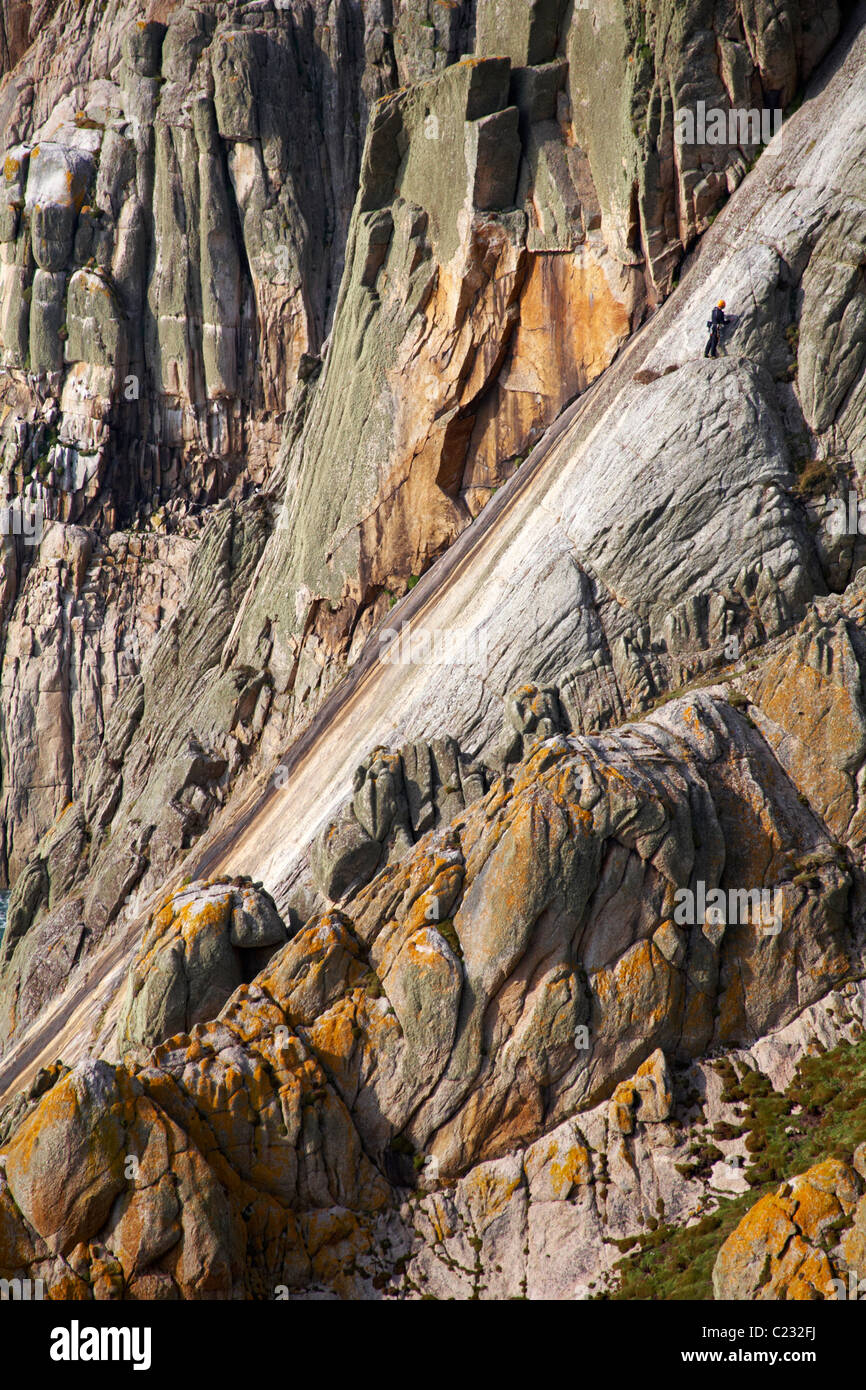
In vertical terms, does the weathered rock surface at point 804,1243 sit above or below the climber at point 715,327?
below

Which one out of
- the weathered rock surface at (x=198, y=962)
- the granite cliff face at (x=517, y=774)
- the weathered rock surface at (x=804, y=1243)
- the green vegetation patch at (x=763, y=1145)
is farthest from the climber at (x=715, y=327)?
the weathered rock surface at (x=804, y=1243)

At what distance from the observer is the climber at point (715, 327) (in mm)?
31689

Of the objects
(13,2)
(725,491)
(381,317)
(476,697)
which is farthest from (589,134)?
(13,2)

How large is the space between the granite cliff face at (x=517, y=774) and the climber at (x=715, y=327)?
26.2 inches

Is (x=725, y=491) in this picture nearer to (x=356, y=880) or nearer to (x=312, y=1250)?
(x=356, y=880)

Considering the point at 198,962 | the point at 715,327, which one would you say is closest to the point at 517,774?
the point at 198,962

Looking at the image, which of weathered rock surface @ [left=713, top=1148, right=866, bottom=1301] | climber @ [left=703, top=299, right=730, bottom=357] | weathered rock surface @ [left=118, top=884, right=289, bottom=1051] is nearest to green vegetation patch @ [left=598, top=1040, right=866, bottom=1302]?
weathered rock surface @ [left=713, top=1148, right=866, bottom=1301]

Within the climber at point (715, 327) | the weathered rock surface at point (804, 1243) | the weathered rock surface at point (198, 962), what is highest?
the climber at point (715, 327)

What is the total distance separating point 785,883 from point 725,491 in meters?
11.9

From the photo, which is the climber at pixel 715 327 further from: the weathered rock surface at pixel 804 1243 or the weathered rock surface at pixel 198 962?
the weathered rock surface at pixel 804 1243

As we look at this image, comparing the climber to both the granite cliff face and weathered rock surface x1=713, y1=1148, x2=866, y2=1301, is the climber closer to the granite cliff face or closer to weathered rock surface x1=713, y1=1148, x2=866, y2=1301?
the granite cliff face

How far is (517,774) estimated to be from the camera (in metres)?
25.7

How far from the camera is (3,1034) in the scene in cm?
4519

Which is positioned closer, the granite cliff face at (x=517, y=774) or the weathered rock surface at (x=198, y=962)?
the granite cliff face at (x=517, y=774)
